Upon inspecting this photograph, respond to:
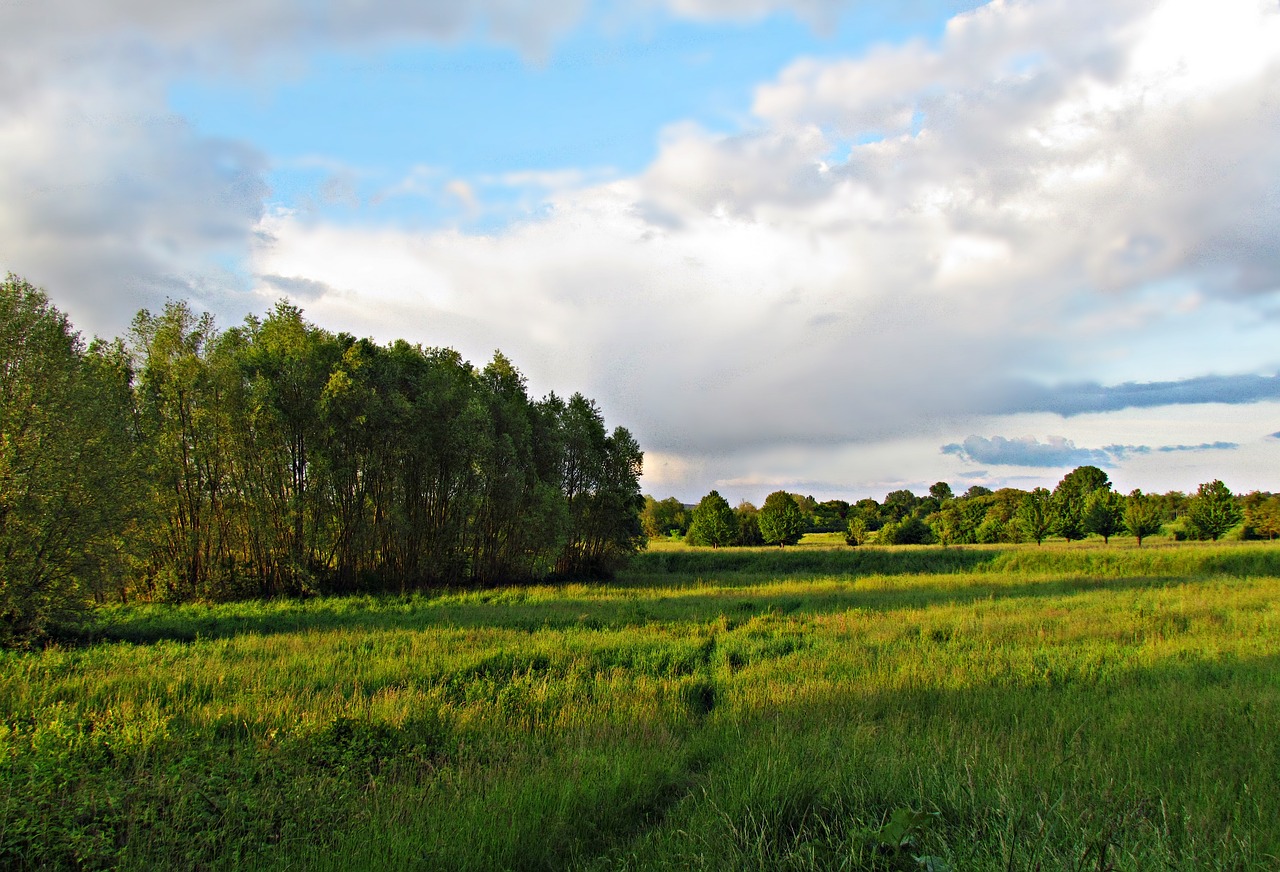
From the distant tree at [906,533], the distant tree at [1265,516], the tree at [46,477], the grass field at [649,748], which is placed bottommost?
the distant tree at [906,533]

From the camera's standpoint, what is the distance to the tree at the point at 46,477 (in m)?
13.1

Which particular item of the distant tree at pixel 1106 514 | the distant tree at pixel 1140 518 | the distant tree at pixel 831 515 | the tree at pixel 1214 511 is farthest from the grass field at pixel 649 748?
the distant tree at pixel 831 515

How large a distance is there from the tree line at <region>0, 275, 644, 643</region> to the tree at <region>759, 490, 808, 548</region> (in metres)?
46.8

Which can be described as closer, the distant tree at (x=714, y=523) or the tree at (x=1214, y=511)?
the tree at (x=1214, y=511)

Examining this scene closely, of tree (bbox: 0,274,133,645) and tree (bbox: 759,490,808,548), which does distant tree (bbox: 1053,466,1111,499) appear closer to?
tree (bbox: 759,490,808,548)

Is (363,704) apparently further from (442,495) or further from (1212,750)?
(442,495)

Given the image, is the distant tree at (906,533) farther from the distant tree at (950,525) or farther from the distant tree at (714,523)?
the distant tree at (714,523)

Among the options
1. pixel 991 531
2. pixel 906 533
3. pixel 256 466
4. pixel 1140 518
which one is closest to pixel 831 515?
pixel 906 533

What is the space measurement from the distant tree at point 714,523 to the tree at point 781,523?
13.5 feet

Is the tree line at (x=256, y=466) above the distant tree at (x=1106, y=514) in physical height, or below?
above

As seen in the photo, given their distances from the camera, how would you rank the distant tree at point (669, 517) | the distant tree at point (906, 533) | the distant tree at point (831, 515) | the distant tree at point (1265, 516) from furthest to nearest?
the distant tree at point (831, 515) < the distant tree at point (669, 517) < the distant tree at point (906, 533) < the distant tree at point (1265, 516)

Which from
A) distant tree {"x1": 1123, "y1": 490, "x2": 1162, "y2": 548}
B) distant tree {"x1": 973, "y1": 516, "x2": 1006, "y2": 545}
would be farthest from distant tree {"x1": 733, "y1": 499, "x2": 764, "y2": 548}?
distant tree {"x1": 1123, "y1": 490, "x2": 1162, "y2": 548}

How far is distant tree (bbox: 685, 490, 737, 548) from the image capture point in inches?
2931

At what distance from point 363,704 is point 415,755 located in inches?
80.1
